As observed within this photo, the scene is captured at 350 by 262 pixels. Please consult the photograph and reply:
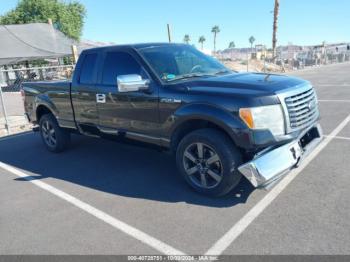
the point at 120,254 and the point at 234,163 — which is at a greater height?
the point at 234,163

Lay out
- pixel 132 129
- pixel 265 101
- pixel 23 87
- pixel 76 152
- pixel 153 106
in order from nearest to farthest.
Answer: pixel 265 101
pixel 153 106
pixel 132 129
pixel 76 152
pixel 23 87

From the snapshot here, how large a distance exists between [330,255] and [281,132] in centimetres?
140

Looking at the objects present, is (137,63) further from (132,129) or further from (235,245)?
(235,245)

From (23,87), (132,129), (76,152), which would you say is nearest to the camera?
(132,129)

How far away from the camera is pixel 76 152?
662cm

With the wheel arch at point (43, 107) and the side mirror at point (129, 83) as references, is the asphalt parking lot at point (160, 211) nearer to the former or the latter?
the wheel arch at point (43, 107)

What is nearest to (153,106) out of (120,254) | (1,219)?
(120,254)

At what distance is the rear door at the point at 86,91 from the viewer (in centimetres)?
542

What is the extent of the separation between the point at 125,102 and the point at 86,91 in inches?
39.8

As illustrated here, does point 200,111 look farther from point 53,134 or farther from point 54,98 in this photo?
point 53,134

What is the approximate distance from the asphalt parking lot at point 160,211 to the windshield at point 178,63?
153 centimetres

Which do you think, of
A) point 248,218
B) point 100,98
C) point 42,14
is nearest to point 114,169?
point 100,98

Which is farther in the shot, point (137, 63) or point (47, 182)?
point (47, 182)

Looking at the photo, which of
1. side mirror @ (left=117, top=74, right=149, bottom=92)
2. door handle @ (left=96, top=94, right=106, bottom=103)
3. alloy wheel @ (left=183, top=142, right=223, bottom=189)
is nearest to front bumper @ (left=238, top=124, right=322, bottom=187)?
alloy wheel @ (left=183, top=142, right=223, bottom=189)
